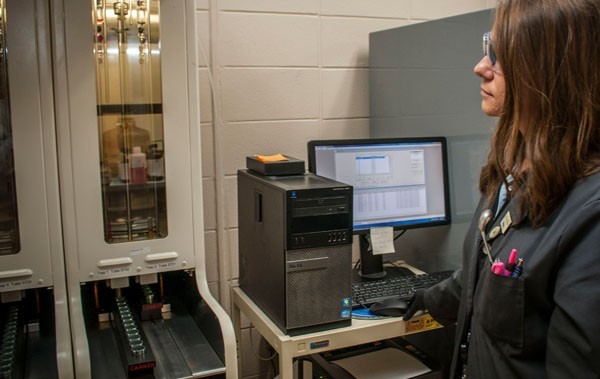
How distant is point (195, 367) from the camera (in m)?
1.51

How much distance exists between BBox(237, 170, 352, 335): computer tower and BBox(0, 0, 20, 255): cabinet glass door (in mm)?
690

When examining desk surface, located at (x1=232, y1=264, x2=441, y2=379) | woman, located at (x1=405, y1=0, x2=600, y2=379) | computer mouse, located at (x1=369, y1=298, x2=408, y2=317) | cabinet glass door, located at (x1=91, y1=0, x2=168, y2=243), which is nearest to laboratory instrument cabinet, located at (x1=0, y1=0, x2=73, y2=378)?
cabinet glass door, located at (x1=91, y1=0, x2=168, y2=243)

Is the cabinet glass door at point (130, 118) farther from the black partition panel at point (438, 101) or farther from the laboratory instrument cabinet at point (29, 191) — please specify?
the black partition panel at point (438, 101)

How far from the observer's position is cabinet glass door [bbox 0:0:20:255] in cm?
145

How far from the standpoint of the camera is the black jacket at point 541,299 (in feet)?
3.29

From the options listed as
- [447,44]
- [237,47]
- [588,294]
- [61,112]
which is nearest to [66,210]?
[61,112]

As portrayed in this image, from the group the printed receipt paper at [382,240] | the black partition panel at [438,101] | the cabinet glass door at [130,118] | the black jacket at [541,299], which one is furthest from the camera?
the printed receipt paper at [382,240]

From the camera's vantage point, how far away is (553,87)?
1.11 m

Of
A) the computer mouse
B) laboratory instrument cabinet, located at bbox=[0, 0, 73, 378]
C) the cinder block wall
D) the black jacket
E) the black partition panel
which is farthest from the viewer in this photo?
the cinder block wall

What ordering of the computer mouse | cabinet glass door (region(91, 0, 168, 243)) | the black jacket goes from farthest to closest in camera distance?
the computer mouse → cabinet glass door (region(91, 0, 168, 243)) → the black jacket

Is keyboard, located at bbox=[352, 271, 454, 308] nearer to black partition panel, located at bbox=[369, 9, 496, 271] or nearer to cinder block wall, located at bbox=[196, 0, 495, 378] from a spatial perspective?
black partition panel, located at bbox=[369, 9, 496, 271]

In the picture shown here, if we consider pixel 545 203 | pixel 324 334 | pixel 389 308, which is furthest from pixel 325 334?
pixel 545 203

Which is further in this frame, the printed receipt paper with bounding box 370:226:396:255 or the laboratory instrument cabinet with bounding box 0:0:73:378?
the printed receipt paper with bounding box 370:226:396:255

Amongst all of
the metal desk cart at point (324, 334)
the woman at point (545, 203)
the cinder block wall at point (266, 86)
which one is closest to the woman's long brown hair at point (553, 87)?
the woman at point (545, 203)
